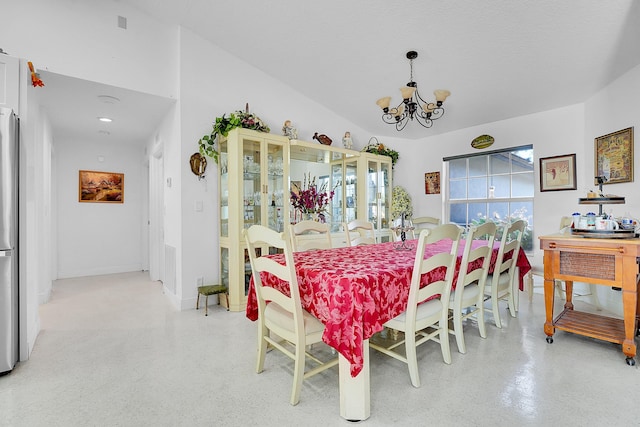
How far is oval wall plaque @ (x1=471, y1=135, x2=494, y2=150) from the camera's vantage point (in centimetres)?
456

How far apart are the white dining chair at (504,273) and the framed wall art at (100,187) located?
5976mm

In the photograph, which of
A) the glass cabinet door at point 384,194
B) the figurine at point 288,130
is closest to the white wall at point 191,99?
the figurine at point 288,130

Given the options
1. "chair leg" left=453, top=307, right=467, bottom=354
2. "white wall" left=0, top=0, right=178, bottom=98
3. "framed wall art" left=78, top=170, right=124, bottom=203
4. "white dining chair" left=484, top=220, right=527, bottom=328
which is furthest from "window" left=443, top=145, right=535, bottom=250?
"framed wall art" left=78, top=170, right=124, bottom=203

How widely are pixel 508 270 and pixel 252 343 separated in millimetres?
2494

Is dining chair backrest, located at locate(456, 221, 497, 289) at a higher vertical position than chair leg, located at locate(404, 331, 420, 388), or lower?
higher

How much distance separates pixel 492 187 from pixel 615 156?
5.20 ft

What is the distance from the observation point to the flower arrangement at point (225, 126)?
11.4ft

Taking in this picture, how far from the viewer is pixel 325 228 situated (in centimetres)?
283

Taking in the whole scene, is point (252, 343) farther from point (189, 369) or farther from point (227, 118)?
point (227, 118)

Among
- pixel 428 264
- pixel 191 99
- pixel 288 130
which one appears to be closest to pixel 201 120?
pixel 191 99

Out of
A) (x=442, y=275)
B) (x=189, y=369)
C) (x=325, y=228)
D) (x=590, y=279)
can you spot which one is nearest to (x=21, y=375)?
(x=189, y=369)

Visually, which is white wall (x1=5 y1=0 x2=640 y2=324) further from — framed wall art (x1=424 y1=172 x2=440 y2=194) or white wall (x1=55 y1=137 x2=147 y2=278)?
white wall (x1=55 y1=137 x2=147 y2=278)

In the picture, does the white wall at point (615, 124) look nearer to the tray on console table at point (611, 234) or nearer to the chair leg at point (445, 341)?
the tray on console table at point (611, 234)

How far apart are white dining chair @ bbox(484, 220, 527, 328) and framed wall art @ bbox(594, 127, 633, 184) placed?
1307mm
